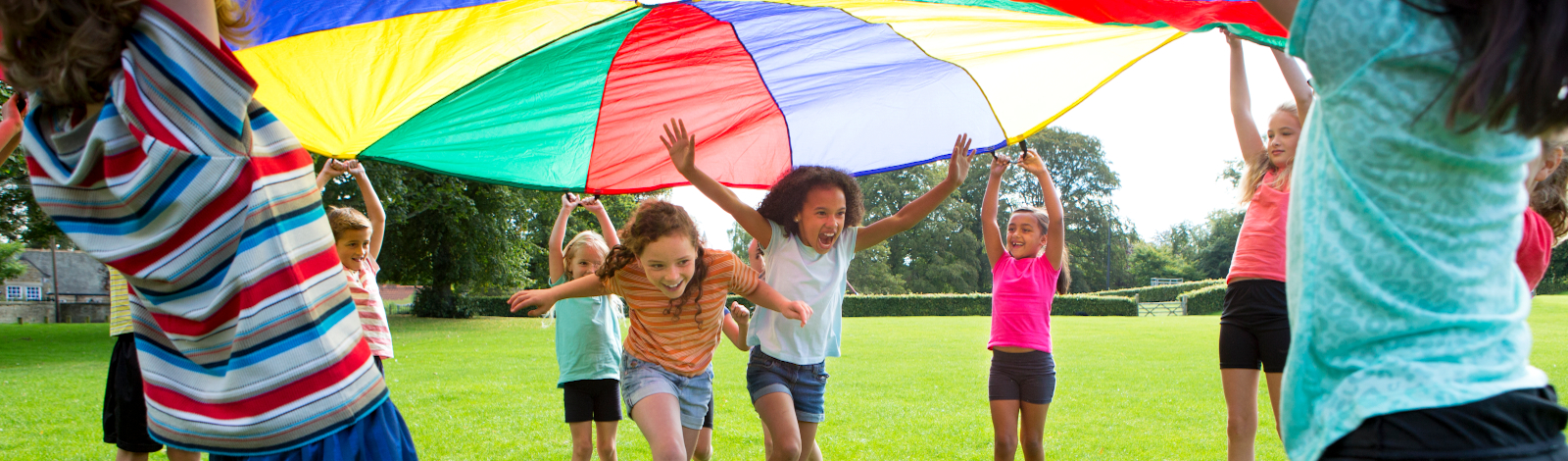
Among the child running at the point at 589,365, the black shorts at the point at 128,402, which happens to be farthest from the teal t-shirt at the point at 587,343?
the black shorts at the point at 128,402

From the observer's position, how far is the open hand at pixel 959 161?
12.0ft

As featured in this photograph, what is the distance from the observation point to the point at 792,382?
3.47m

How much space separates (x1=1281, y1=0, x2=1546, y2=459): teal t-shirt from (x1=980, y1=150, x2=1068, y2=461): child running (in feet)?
8.73

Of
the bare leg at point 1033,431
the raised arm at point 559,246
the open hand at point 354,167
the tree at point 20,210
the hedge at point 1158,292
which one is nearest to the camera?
the bare leg at point 1033,431

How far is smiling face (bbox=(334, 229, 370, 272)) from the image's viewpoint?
13.5ft

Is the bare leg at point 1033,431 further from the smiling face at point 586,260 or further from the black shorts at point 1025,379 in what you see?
the smiling face at point 586,260

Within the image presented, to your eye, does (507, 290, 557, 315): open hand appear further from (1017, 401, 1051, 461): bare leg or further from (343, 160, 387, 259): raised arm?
(1017, 401, 1051, 461): bare leg

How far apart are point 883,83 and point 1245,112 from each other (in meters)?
1.46

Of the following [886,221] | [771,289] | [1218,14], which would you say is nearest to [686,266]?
[771,289]

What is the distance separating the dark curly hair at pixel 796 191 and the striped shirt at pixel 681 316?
11.8 inches

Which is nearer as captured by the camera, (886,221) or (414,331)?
(886,221)

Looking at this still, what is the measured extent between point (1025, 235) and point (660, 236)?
6.38ft

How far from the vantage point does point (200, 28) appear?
1.37 m

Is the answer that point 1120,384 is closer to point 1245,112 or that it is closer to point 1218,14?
point 1245,112
